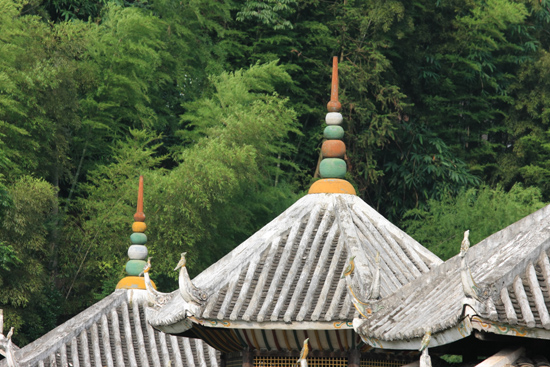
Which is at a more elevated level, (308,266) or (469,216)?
(469,216)

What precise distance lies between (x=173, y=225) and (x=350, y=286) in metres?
8.15

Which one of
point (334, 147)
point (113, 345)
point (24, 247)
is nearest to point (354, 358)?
point (334, 147)

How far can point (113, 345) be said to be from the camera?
33.5 ft

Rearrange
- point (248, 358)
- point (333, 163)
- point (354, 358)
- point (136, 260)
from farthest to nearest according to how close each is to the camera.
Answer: point (136, 260), point (333, 163), point (248, 358), point (354, 358)

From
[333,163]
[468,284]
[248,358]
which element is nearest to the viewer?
[468,284]

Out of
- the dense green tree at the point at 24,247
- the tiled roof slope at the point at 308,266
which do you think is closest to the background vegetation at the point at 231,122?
the dense green tree at the point at 24,247

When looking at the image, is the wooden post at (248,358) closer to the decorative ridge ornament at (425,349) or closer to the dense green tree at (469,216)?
the decorative ridge ornament at (425,349)

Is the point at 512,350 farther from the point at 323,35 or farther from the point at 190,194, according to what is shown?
the point at 323,35

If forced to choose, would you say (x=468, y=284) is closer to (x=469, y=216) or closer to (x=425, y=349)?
(x=425, y=349)

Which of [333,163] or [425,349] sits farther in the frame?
[333,163]

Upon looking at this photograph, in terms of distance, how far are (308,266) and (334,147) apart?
1.29 meters

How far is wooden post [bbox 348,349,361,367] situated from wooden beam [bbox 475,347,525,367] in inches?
85.6

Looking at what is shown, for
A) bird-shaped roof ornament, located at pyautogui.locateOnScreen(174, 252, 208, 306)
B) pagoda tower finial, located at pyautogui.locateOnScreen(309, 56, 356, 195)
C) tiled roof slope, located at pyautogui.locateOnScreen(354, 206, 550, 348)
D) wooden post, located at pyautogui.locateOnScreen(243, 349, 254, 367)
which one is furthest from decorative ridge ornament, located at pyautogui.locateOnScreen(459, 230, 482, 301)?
pagoda tower finial, located at pyautogui.locateOnScreen(309, 56, 356, 195)

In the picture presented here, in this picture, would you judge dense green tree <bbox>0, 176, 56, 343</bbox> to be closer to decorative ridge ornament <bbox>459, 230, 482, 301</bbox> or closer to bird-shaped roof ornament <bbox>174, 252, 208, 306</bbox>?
bird-shaped roof ornament <bbox>174, 252, 208, 306</bbox>
